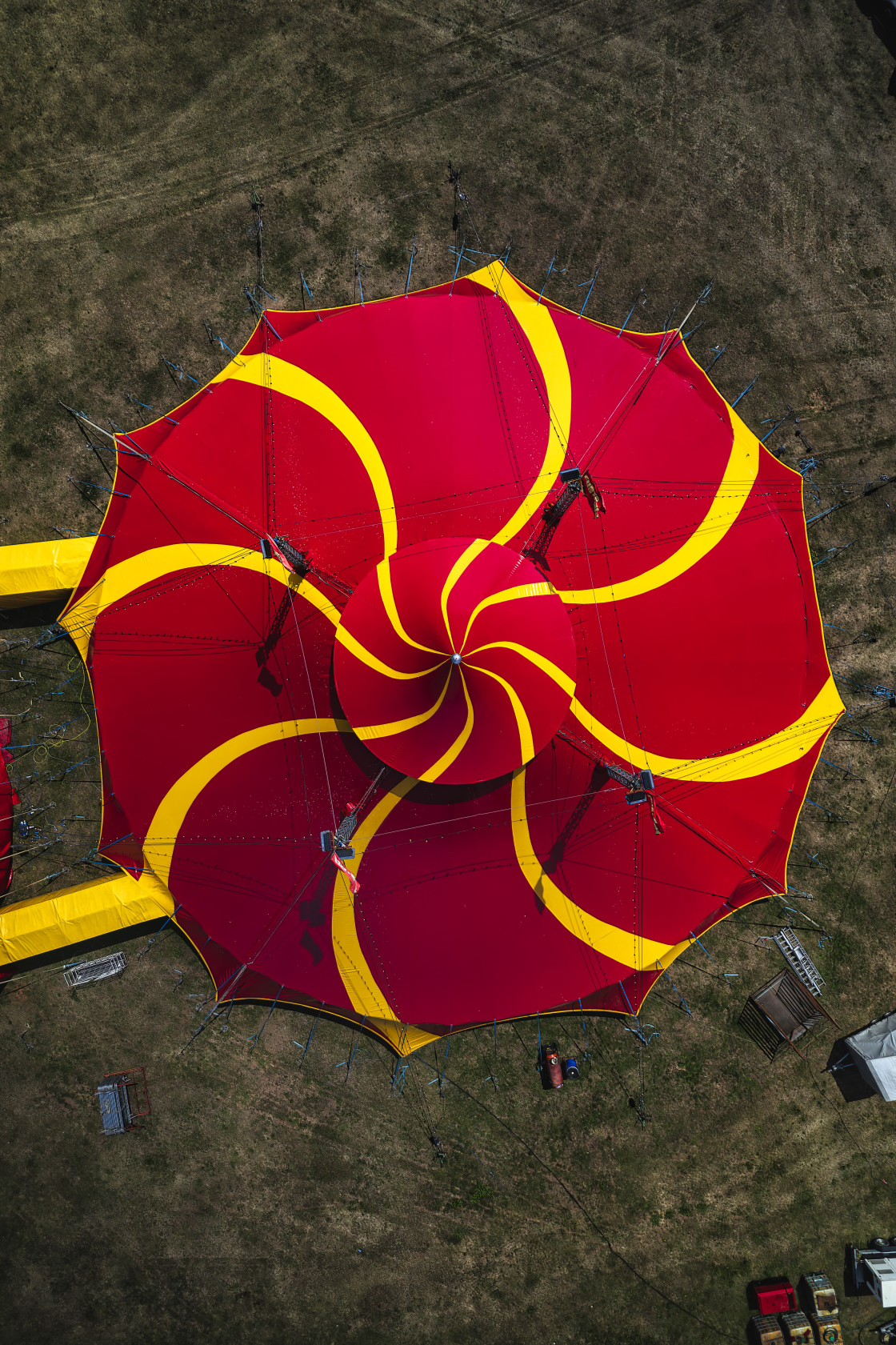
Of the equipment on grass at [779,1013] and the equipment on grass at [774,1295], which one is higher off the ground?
the equipment on grass at [779,1013]

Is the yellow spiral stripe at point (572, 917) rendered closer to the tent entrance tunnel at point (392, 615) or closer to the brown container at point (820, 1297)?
the tent entrance tunnel at point (392, 615)

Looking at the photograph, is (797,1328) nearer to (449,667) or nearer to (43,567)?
(449,667)

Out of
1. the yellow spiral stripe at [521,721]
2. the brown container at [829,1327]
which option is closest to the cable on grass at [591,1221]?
the brown container at [829,1327]

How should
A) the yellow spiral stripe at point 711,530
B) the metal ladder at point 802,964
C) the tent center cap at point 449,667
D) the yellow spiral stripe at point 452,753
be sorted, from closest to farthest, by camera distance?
the tent center cap at point 449,667
the yellow spiral stripe at point 452,753
the yellow spiral stripe at point 711,530
the metal ladder at point 802,964

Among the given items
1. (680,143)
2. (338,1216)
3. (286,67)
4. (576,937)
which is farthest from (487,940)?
(286,67)

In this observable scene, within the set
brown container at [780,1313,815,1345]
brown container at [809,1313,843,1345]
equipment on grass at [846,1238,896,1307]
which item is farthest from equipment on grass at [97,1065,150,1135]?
equipment on grass at [846,1238,896,1307]

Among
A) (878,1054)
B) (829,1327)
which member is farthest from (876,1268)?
(878,1054)

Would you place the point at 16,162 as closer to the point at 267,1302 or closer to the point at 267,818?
the point at 267,818
